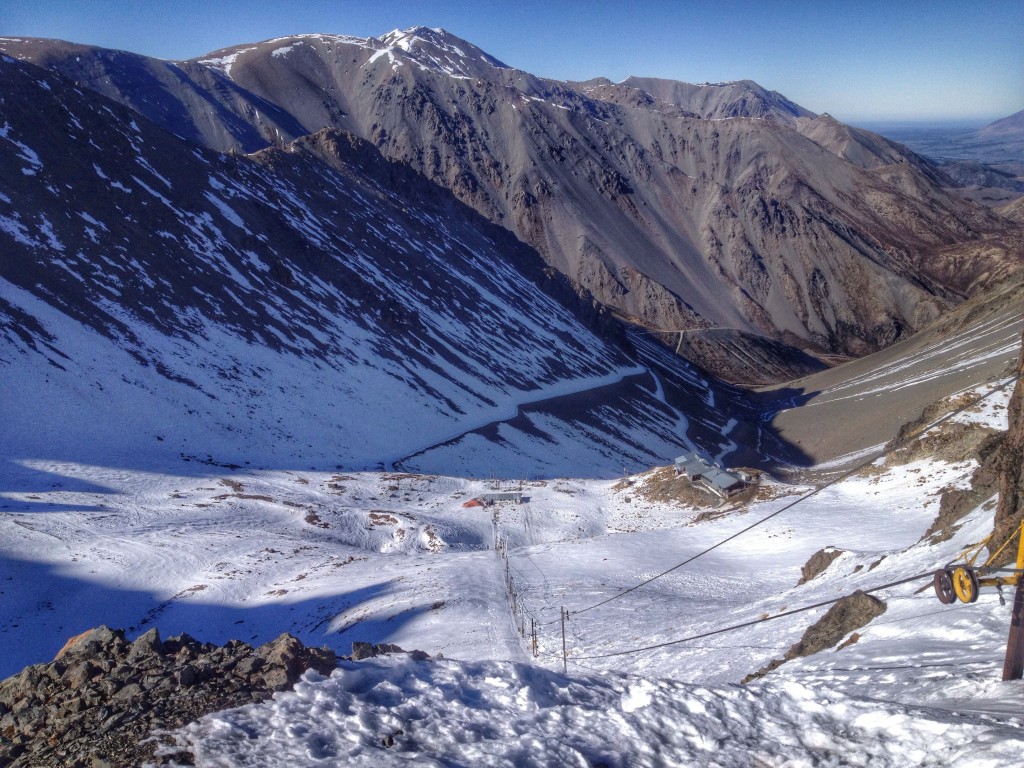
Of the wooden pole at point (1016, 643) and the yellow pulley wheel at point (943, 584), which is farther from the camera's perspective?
the yellow pulley wheel at point (943, 584)

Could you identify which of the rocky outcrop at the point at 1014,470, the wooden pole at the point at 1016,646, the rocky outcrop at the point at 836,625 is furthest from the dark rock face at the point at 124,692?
the rocky outcrop at the point at 1014,470

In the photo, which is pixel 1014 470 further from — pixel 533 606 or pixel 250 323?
pixel 250 323

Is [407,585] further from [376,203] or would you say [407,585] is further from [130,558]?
[376,203]

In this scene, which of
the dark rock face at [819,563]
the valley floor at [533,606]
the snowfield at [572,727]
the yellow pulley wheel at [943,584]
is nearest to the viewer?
the snowfield at [572,727]

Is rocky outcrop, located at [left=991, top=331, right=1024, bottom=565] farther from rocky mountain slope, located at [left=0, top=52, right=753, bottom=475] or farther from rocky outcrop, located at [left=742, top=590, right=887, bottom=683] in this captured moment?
rocky mountain slope, located at [left=0, top=52, right=753, bottom=475]

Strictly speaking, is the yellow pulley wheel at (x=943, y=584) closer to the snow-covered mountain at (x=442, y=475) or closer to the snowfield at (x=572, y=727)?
the snow-covered mountain at (x=442, y=475)

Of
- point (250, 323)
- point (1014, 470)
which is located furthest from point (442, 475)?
point (1014, 470)

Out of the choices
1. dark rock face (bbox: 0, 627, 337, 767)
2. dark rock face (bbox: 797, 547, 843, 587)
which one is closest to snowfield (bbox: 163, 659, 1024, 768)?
dark rock face (bbox: 0, 627, 337, 767)
